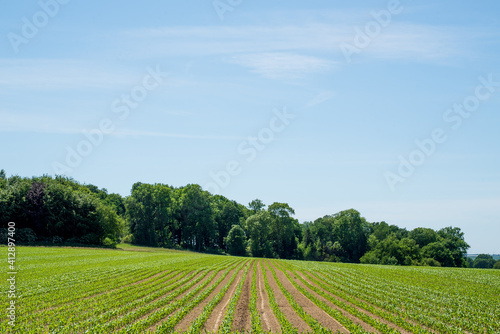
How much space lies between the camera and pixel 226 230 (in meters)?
118

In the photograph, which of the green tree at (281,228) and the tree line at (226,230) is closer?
the tree line at (226,230)

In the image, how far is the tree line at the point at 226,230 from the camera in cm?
7781

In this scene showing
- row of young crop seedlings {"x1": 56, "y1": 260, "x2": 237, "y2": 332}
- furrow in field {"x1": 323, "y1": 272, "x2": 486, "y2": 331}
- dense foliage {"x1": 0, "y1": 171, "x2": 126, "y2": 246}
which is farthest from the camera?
dense foliage {"x1": 0, "y1": 171, "x2": 126, "y2": 246}

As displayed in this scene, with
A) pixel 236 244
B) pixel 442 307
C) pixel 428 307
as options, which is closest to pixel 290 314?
pixel 428 307

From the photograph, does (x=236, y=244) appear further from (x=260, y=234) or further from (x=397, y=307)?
(x=397, y=307)

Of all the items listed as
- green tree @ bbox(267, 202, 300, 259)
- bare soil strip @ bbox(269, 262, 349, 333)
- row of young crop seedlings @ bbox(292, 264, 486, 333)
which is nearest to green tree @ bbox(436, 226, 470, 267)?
green tree @ bbox(267, 202, 300, 259)

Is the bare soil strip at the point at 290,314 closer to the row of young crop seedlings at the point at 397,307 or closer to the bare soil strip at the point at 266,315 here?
the bare soil strip at the point at 266,315

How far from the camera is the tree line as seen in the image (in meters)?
77.8

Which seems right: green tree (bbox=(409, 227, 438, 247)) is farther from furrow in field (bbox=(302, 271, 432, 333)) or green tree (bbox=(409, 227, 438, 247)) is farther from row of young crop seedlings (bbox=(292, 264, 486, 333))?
furrow in field (bbox=(302, 271, 432, 333))

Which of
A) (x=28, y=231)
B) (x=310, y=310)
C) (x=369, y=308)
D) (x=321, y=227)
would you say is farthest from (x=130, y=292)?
(x=321, y=227)

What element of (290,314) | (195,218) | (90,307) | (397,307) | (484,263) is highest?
(195,218)

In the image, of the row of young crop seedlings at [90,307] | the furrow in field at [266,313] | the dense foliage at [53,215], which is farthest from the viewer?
the dense foliage at [53,215]

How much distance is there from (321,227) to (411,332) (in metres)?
92.5

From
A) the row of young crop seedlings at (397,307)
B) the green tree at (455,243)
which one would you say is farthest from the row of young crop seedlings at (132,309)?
the green tree at (455,243)
